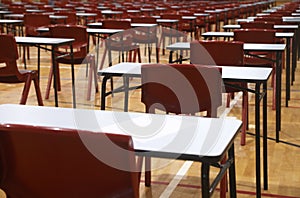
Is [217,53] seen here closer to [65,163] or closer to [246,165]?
[246,165]

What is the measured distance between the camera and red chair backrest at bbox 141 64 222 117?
2.78 metres

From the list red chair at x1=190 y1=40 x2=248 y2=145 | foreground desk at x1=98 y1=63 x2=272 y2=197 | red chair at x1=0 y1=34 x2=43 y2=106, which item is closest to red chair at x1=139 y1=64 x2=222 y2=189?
foreground desk at x1=98 y1=63 x2=272 y2=197

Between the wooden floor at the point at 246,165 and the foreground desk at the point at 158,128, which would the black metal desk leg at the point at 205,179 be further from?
the wooden floor at the point at 246,165

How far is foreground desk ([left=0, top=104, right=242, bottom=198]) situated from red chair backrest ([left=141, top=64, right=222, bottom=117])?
2.30 ft

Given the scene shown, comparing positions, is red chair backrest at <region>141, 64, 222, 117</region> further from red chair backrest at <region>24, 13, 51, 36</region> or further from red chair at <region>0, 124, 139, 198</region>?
red chair backrest at <region>24, 13, 51, 36</region>

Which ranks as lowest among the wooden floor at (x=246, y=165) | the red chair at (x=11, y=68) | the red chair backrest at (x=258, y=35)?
the wooden floor at (x=246, y=165)

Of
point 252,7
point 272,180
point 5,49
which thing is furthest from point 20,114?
point 252,7

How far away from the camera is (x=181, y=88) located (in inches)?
112

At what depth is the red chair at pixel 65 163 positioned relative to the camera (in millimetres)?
1511

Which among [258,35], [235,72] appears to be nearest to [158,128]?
[235,72]

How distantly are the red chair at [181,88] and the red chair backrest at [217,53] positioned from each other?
3.54 ft

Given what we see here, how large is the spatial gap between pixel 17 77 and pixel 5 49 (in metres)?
0.26

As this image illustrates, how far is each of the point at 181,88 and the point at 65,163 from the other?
1.37 meters

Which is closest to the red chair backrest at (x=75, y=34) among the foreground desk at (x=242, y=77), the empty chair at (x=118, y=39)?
the empty chair at (x=118, y=39)
